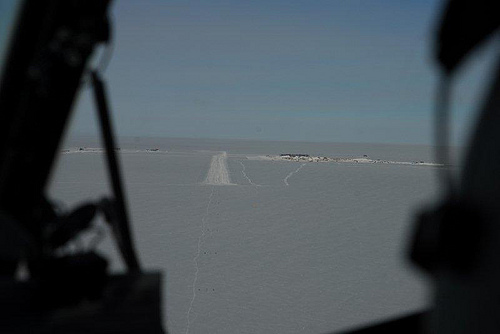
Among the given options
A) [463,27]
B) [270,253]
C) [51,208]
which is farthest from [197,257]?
[463,27]

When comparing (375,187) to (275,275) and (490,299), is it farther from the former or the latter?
(490,299)

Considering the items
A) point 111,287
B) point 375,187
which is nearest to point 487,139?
point 111,287

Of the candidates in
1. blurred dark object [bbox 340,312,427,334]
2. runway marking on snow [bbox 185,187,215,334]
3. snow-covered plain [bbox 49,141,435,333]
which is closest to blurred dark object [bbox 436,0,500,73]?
snow-covered plain [bbox 49,141,435,333]

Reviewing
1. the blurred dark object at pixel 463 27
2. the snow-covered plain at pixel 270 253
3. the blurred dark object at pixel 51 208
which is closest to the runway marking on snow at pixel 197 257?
the snow-covered plain at pixel 270 253

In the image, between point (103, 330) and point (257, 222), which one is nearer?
point (103, 330)

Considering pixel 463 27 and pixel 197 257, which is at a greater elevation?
pixel 463 27

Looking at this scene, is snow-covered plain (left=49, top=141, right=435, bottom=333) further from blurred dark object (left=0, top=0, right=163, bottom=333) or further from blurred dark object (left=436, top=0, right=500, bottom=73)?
blurred dark object (left=436, top=0, right=500, bottom=73)

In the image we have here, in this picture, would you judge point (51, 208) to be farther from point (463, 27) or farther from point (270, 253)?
point (270, 253)
